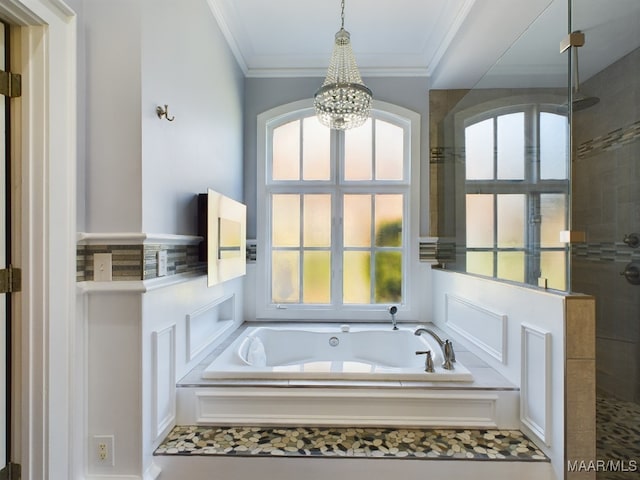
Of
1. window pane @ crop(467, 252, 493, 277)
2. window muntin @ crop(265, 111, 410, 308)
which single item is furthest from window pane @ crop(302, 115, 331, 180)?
window pane @ crop(467, 252, 493, 277)

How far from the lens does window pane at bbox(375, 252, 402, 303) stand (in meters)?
3.13

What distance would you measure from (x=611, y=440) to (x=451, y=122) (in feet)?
7.57

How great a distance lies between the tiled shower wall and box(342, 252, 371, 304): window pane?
165 cm

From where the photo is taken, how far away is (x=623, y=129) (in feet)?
6.72

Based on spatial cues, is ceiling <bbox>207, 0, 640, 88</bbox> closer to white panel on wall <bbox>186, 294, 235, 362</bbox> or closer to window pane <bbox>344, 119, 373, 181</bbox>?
window pane <bbox>344, 119, 373, 181</bbox>

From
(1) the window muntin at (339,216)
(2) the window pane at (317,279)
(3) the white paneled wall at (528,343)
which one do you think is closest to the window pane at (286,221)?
(1) the window muntin at (339,216)

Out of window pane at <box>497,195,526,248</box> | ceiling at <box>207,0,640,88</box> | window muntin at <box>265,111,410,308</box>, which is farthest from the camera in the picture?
window muntin at <box>265,111,410,308</box>

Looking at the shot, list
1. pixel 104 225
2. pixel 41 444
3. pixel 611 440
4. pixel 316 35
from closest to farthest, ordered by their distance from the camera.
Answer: pixel 41 444 < pixel 104 225 < pixel 611 440 < pixel 316 35

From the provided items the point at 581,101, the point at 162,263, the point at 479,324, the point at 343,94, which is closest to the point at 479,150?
the point at 581,101

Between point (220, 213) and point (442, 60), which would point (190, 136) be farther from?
point (442, 60)

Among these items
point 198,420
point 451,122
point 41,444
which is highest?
point 451,122

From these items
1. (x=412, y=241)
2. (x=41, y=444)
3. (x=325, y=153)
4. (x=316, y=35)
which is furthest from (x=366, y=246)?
(x=41, y=444)

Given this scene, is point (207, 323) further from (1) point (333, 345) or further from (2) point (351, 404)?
(2) point (351, 404)

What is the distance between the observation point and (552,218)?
175 cm
